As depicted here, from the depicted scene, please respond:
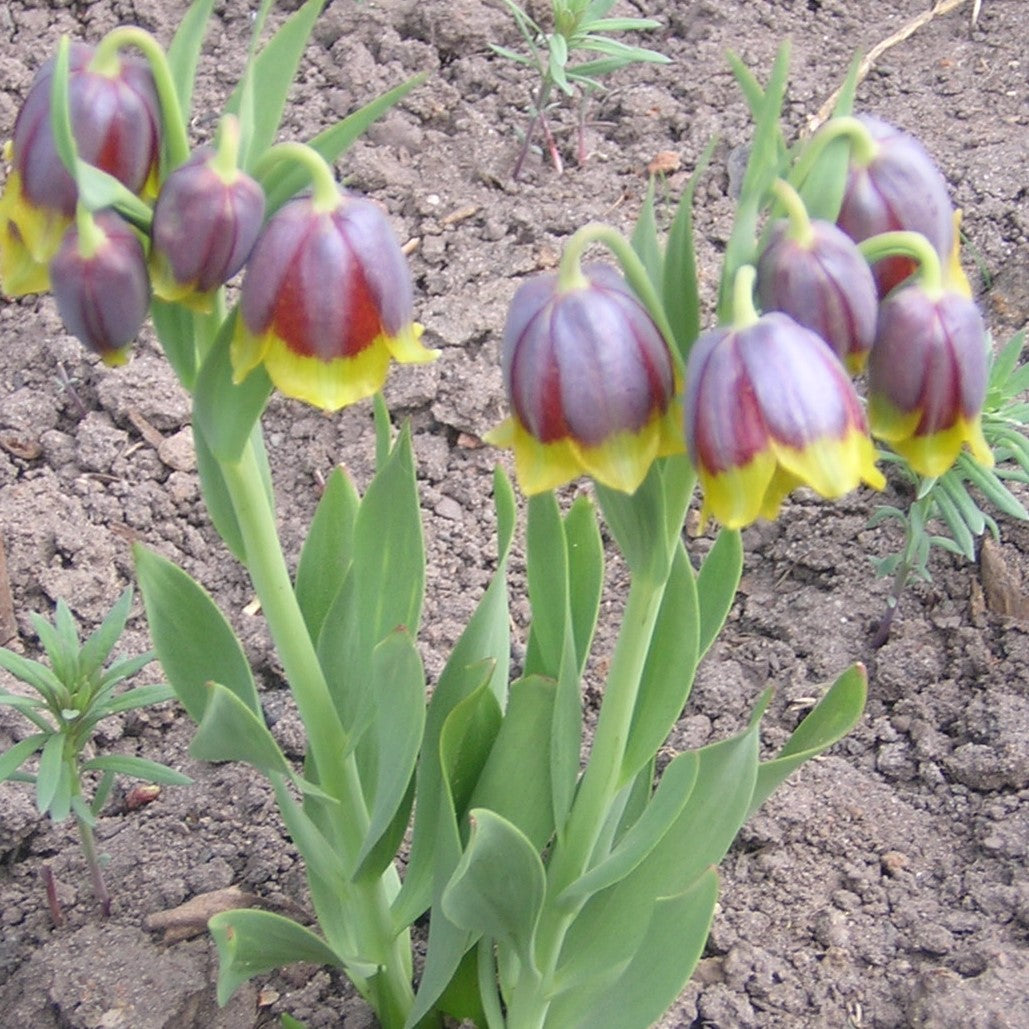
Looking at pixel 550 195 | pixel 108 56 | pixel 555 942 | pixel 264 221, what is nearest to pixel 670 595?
pixel 555 942

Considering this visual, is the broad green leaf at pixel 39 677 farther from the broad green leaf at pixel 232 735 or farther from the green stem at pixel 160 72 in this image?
the green stem at pixel 160 72

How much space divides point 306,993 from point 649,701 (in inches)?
25.2

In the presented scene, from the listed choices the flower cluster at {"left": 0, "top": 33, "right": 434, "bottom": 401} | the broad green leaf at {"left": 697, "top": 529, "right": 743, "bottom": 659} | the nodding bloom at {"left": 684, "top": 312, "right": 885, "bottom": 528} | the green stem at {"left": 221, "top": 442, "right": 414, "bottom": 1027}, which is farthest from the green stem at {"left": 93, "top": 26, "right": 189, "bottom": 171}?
the broad green leaf at {"left": 697, "top": 529, "right": 743, "bottom": 659}

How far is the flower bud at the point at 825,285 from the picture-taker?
0.80 metres

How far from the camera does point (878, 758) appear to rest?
174cm

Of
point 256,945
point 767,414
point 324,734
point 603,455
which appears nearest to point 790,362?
point 767,414

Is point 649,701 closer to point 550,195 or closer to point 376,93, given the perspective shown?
point 550,195

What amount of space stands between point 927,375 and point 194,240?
0.47 metres

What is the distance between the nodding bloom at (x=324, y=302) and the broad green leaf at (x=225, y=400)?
0.05 metres

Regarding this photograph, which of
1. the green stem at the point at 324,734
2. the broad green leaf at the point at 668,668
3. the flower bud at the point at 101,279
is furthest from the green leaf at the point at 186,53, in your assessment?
the broad green leaf at the point at 668,668

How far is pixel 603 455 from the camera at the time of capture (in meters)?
0.85

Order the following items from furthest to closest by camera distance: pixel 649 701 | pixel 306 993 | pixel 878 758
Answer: pixel 878 758 → pixel 306 993 → pixel 649 701

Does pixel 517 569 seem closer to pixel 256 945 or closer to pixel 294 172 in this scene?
pixel 256 945

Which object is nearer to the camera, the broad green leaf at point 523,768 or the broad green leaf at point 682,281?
the broad green leaf at point 682,281
